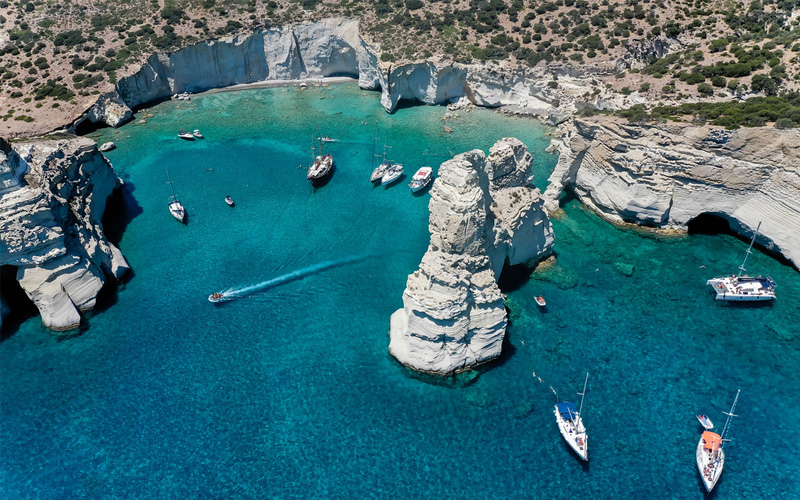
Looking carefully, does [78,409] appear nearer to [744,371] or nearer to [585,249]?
[585,249]

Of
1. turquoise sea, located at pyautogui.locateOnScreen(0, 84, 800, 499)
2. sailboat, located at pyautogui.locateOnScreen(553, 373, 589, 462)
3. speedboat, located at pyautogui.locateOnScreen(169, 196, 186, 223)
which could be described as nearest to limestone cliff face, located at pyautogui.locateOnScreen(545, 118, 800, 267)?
turquoise sea, located at pyautogui.locateOnScreen(0, 84, 800, 499)

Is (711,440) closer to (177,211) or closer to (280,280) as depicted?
(280,280)

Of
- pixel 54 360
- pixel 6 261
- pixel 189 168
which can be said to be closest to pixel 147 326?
pixel 54 360

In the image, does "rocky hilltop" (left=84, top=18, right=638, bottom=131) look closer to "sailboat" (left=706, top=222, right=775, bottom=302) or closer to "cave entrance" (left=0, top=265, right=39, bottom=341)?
"sailboat" (left=706, top=222, right=775, bottom=302)

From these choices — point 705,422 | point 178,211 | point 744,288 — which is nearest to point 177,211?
point 178,211

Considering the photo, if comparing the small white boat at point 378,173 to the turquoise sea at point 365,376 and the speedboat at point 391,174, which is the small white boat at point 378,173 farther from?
the turquoise sea at point 365,376

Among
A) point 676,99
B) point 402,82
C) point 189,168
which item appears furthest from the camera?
point 402,82
